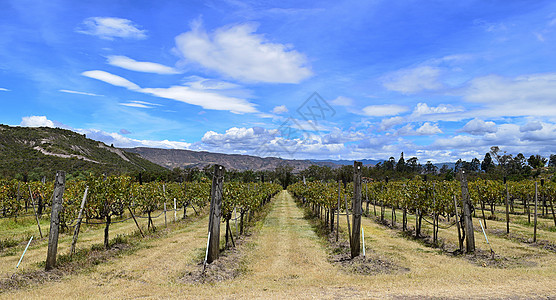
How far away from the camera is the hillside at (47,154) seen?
52750 millimetres

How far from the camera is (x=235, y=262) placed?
35.0ft

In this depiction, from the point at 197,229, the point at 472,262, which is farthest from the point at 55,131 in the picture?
the point at 472,262

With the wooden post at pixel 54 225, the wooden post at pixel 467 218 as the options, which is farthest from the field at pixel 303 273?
the wooden post at pixel 54 225

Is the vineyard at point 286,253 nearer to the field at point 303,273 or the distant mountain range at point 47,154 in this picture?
the field at point 303,273

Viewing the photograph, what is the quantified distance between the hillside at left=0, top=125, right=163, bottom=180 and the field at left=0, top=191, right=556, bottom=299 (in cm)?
3384

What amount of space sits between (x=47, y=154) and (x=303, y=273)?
252ft

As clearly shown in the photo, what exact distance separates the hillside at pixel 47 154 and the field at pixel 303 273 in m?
33.8

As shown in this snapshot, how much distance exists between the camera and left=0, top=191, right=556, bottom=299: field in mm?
7566

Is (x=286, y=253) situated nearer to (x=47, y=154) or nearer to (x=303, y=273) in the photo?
(x=303, y=273)

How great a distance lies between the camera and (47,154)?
223 feet

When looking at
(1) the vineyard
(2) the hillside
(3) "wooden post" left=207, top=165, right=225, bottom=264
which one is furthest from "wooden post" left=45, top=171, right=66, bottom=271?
(2) the hillside

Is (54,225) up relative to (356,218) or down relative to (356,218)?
down

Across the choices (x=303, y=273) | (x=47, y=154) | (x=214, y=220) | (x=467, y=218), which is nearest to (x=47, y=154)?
(x=47, y=154)

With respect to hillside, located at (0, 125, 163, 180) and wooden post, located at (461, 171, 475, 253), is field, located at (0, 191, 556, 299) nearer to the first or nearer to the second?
wooden post, located at (461, 171, 475, 253)
